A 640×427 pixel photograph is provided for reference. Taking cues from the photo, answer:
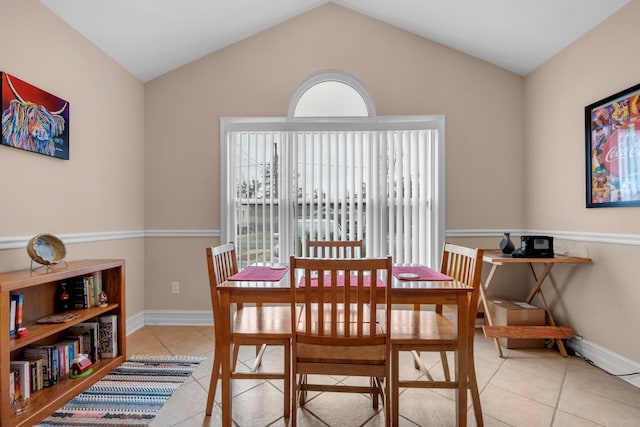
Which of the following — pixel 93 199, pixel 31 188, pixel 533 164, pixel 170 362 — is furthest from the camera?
pixel 533 164

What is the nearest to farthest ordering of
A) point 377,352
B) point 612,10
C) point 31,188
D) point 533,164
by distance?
point 377,352, point 31,188, point 612,10, point 533,164

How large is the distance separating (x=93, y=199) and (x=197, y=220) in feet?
3.11

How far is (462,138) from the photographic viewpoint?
11.2 ft

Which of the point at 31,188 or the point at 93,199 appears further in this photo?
the point at 93,199

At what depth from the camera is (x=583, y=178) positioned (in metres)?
2.67

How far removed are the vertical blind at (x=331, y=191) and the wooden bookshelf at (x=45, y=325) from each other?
123cm

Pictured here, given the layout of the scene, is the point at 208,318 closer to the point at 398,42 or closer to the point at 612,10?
the point at 398,42

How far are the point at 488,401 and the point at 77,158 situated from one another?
3383 millimetres

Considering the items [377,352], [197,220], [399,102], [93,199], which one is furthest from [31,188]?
[399,102]

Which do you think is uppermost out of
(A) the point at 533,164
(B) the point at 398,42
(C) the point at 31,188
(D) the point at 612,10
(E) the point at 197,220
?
(B) the point at 398,42

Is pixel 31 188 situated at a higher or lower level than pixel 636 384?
higher

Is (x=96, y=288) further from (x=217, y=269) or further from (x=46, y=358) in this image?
(x=217, y=269)

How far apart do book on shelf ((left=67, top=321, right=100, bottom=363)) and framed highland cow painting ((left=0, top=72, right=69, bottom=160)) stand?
123 centimetres

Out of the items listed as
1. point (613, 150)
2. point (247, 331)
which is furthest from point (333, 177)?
point (613, 150)
